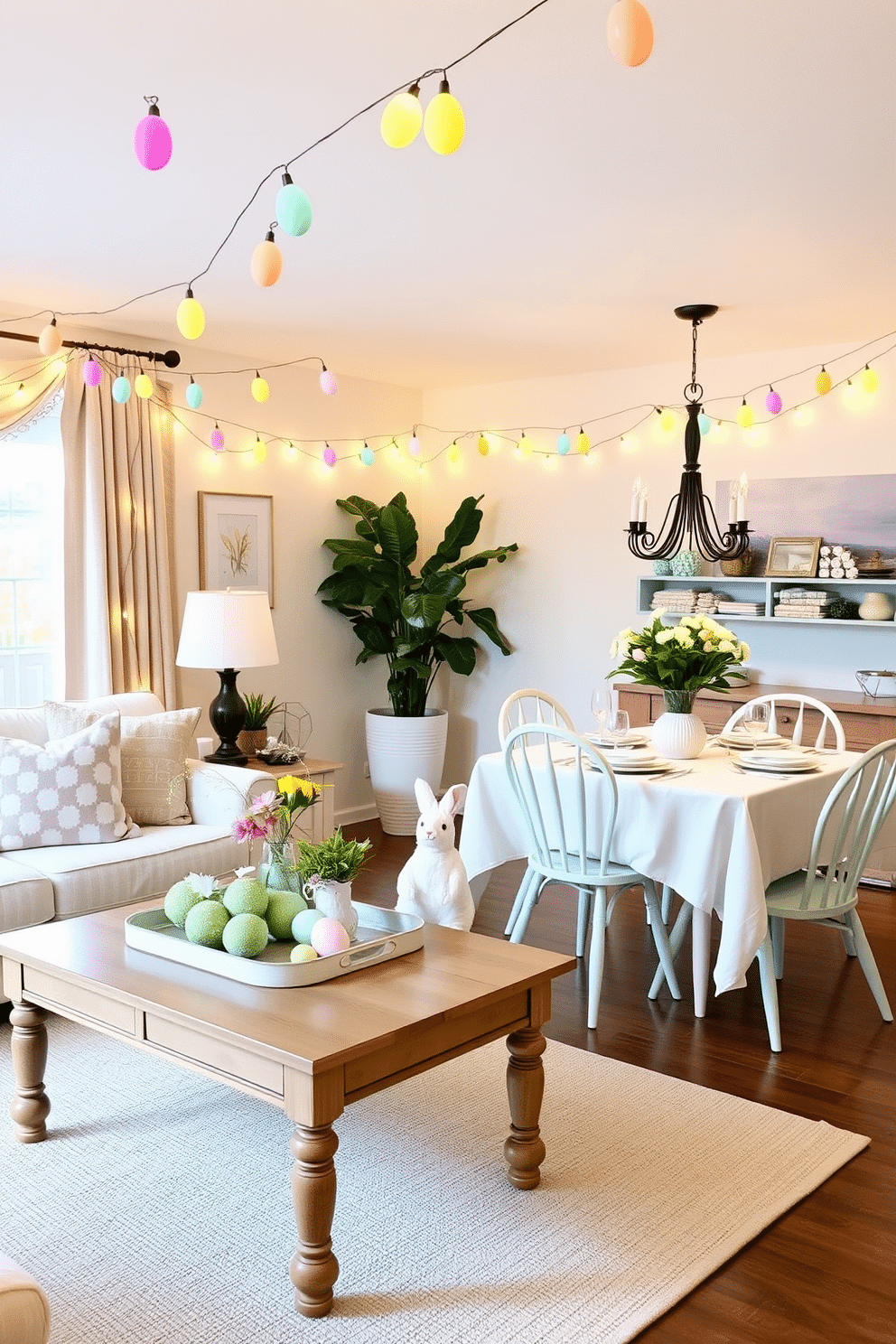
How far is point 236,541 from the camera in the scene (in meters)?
6.04

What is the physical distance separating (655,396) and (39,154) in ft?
12.2

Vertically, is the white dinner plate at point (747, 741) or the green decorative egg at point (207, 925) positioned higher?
the white dinner plate at point (747, 741)

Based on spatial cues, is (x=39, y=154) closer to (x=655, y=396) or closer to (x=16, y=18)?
(x=16, y=18)

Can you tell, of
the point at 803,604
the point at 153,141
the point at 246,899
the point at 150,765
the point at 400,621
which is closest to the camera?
the point at 153,141

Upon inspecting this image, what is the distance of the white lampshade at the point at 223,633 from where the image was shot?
4816 mm

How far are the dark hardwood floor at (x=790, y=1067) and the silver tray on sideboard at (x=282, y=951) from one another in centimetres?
66

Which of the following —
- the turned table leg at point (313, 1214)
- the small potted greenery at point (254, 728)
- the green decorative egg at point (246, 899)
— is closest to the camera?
the turned table leg at point (313, 1214)

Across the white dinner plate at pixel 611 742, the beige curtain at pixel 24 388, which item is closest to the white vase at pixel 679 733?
the white dinner plate at pixel 611 742

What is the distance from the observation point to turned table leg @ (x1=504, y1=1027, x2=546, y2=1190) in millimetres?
2646

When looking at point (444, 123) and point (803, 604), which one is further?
point (803, 604)

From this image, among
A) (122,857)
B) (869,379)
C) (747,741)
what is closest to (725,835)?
(747,741)

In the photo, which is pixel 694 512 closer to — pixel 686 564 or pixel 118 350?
pixel 686 564

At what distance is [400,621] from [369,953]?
4.08m

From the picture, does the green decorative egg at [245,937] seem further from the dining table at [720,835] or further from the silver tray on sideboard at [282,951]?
the dining table at [720,835]
